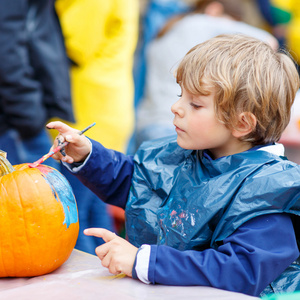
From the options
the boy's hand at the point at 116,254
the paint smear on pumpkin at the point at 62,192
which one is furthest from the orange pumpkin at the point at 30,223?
the boy's hand at the point at 116,254

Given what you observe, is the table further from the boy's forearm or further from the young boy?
the boy's forearm

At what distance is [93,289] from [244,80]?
81 cm

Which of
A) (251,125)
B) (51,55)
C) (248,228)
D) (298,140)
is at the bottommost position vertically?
(298,140)

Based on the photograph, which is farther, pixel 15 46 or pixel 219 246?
pixel 15 46

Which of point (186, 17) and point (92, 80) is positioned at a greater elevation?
point (186, 17)

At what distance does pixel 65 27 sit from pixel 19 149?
2.57ft

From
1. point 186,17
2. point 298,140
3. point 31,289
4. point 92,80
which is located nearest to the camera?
point 31,289

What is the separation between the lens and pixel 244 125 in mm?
1762

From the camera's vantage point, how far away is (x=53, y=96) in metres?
2.96

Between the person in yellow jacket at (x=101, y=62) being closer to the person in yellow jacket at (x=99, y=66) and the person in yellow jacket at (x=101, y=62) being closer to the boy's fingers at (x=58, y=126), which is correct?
the person in yellow jacket at (x=99, y=66)

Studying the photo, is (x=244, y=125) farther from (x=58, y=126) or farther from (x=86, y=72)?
(x=86, y=72)

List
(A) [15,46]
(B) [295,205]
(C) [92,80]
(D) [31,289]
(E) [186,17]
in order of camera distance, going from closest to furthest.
Result: 1. (D) [31,289]
2. (B) [295,205]
3. (A) [15,46]
4. (C) [92,80]
5. (E) [186,17]

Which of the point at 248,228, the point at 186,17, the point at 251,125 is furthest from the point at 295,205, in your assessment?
the point at 186,17

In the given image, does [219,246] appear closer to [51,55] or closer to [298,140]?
[51,55]
